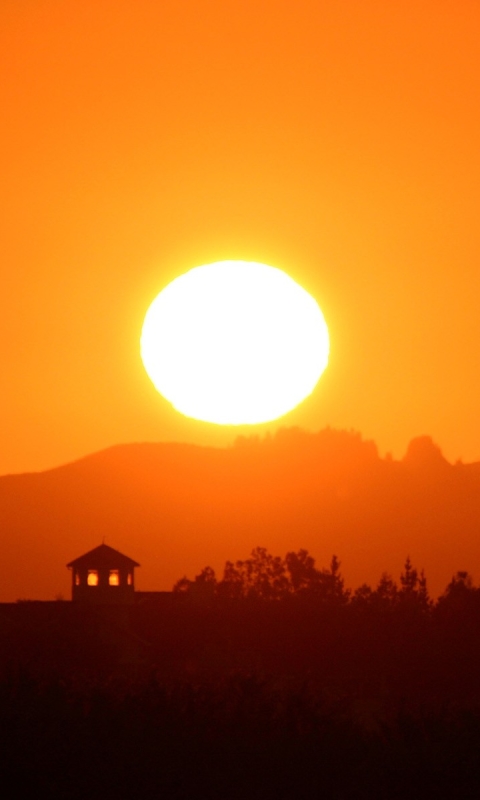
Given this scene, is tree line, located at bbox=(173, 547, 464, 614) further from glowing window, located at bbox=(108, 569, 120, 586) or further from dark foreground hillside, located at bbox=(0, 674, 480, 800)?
dark foreground hillside, located at bbox=(0, 674, 480, 800)

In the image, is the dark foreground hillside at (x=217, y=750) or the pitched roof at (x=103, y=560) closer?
the dark foreground hillside at (x=217, y=750)

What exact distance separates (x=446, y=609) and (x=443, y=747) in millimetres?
50137

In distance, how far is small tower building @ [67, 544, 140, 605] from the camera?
284 feet

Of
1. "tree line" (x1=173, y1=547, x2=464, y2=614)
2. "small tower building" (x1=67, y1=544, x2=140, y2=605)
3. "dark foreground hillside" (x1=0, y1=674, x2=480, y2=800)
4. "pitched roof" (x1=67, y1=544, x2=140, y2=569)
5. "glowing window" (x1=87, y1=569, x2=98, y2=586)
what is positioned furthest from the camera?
"tree line" (x1=173, y1=547, x2=464, y2=614)

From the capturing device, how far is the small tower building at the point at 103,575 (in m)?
86.4

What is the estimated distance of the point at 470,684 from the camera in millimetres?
66500

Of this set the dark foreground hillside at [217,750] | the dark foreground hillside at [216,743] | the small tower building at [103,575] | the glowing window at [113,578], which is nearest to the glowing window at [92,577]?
the small tower building at [103,575]

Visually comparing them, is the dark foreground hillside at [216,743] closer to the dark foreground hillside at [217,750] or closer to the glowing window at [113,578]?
the dark foreground hillside at [217,750]

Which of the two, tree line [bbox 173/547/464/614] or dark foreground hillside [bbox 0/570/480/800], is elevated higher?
tree line [bbox 173/547/464/614]

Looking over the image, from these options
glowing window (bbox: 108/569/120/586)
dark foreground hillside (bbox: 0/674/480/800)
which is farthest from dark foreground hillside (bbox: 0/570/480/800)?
glowing window (bbox: 108/569/120/586)

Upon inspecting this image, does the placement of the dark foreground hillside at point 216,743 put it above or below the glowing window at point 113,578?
below

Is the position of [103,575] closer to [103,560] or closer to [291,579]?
[103,560]

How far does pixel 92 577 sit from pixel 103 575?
887 mm

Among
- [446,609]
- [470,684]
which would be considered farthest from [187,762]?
[446,609]
